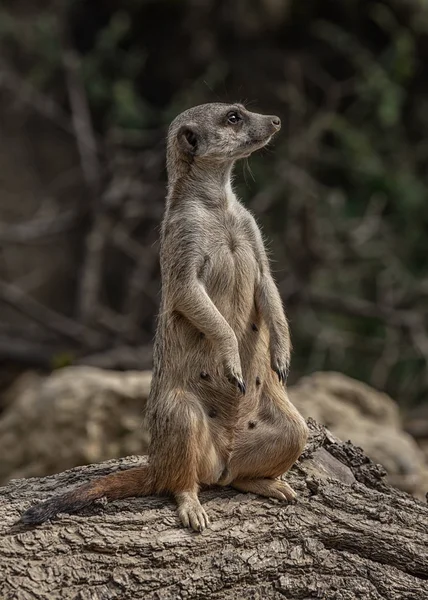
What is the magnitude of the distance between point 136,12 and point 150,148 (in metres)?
1.40

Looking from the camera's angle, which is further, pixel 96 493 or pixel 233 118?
pixel 233 118

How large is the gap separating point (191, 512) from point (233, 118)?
1.44 metres

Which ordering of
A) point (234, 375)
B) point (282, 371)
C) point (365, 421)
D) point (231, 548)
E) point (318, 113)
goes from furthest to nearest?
point (318, 113), point (365, 421), point (282, 371), point (234, 375), point (231, 548)

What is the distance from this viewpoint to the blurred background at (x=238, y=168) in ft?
27.4

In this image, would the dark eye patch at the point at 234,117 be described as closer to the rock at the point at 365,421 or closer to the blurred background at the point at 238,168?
the rock at the point at 365,421

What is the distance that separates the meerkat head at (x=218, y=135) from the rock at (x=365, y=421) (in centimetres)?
267

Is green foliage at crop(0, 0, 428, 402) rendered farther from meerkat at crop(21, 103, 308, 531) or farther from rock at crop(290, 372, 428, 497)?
meerkat at crop(21, 103, 308, 531)

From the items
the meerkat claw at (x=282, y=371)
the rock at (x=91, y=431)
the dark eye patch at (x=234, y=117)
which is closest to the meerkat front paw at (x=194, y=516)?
the meerkat claw at (x=282, y=371)

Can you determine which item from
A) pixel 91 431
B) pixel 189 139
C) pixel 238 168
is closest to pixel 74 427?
pixel 91 431

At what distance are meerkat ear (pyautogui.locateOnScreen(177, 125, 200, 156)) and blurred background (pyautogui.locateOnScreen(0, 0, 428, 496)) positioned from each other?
15.2 feet

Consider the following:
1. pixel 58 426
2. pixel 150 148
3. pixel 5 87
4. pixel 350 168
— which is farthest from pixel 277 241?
pixel 58 426

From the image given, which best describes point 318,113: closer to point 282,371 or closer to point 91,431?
point 91,431

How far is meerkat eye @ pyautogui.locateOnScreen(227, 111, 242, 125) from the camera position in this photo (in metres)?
3.41

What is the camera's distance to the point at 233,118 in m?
3.41
